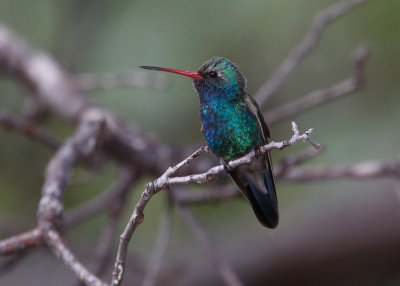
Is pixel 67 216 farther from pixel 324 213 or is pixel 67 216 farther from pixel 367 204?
pixel 367 204


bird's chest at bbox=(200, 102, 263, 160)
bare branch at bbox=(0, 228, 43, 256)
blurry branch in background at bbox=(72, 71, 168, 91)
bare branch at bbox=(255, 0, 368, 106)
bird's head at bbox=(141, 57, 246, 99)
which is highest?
blurry branch in background at bbox=(72, 71, 168, 91)

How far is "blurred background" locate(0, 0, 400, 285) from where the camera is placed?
4.15m

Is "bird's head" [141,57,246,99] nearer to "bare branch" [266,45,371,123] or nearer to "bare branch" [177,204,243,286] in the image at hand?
"bare branch" [266,45,371,123]

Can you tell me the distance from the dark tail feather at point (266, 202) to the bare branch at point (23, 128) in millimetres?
1128

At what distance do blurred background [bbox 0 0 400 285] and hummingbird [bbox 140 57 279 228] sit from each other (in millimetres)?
1243

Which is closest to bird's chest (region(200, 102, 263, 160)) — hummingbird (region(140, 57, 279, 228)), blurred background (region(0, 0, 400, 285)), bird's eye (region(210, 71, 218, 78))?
hummingbird (region(140, 57, 279, 228))

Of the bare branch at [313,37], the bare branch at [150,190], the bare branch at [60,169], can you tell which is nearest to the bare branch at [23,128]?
the bare branch at [60,169]

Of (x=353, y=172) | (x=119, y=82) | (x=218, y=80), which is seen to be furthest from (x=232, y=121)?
(x=119, y=82)

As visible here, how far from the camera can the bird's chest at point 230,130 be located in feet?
9.43

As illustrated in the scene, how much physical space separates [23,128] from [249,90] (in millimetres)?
2106

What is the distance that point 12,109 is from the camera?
17.0ft

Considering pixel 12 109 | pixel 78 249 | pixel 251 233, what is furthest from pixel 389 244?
pixel 12 109

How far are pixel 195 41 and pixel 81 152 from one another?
1962mm

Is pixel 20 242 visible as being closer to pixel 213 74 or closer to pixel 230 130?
pixel 230 130
